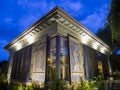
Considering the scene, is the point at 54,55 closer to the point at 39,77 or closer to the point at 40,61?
the point at 40,61

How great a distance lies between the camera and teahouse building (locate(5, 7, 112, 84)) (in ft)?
26.6

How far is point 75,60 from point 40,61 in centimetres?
245

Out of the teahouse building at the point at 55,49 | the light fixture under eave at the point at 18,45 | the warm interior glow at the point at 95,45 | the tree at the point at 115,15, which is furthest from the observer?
the warm interior glow at the point at 95,45

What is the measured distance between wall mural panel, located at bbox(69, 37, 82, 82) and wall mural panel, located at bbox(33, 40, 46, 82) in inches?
73.5

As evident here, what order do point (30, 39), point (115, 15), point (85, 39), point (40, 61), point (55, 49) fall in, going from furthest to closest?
point (85, 39)
point (30, 39)
point (40, 61)
point (55, 49)
point (115, 15)

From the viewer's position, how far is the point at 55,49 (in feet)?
27.5

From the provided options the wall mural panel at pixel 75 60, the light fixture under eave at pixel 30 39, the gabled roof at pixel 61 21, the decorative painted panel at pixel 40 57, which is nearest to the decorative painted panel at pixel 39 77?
the decorative painted panel at pixel 40 57

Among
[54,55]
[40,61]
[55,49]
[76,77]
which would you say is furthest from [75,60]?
[40,61]

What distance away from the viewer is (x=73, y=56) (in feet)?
29.2

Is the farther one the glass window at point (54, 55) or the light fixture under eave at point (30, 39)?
the light fixture under eave at point (30, 39)

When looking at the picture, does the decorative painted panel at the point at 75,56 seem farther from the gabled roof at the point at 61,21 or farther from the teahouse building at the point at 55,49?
the gabled roof at the point at 61,21

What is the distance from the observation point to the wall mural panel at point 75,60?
8.53 m

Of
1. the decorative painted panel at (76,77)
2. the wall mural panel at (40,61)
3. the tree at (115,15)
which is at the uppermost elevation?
the tree at (115,15)

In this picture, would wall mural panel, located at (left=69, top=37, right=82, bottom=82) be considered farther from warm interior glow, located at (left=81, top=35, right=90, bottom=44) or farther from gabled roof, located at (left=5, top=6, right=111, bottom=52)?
warm interior glow, located at (left=81, top=35, right=90, bottom=44)
